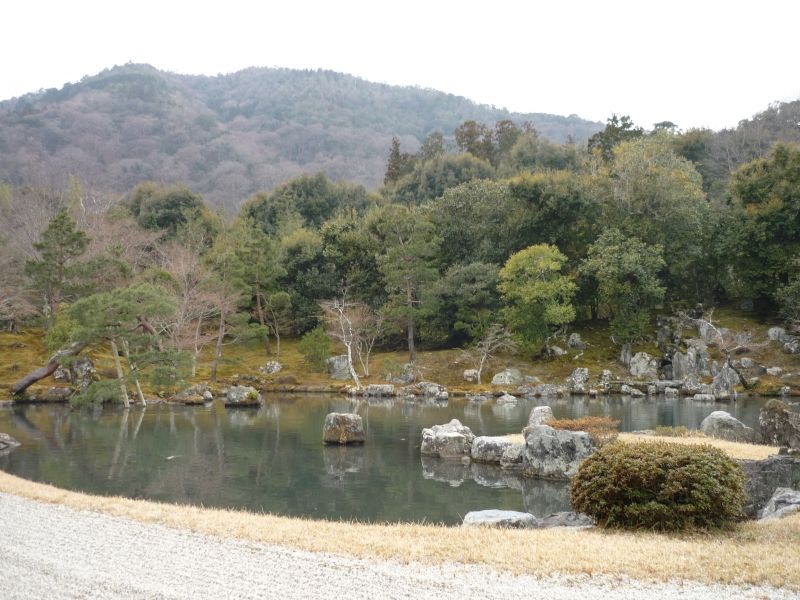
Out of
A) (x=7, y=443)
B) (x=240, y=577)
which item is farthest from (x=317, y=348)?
A: (x=240, y=577)

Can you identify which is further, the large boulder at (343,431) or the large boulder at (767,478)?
the large boulder at (343,431)

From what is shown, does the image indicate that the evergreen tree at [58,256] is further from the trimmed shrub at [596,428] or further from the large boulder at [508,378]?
the trimmed shrub at [596,428]

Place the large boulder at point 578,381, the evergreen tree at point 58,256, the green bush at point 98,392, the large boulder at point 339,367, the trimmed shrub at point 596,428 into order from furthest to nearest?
the large boulder at point 339,367
the large boulder at point 578,381
the evergreen tree at point 58,256
the green bush at point 98,392
the trimmed shrub at point 596,428

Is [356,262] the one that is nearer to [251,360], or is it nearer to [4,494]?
[251,360]

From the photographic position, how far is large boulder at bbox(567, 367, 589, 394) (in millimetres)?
40625

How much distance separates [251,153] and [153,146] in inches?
702

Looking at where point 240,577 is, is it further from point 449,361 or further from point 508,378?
point 449,361

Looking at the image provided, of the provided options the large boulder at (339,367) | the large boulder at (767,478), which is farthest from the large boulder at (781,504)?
the large boulder at (339,367)

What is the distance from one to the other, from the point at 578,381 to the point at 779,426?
22.6m

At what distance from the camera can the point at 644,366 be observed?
43031 millimetres

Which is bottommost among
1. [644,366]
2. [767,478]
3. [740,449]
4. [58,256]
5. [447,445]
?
[644,366]

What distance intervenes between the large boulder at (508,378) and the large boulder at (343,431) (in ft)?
67.0

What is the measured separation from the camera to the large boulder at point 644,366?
4266cm

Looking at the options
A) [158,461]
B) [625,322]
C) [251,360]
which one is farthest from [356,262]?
[158,461]
